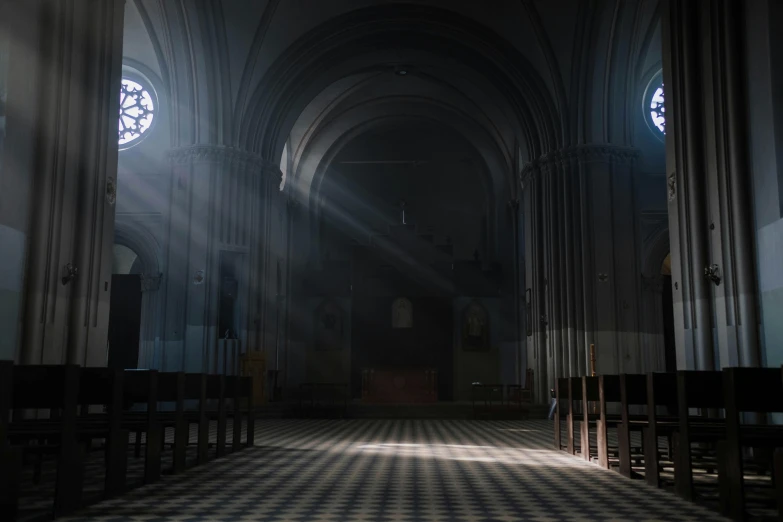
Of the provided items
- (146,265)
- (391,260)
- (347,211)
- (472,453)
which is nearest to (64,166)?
(472,453)

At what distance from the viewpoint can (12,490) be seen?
15.9ft

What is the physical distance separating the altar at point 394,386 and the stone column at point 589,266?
5.47m

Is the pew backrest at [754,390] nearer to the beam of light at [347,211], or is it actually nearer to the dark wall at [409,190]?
the beam of light at [347,211]

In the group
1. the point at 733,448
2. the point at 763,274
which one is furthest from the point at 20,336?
the point at 763,274

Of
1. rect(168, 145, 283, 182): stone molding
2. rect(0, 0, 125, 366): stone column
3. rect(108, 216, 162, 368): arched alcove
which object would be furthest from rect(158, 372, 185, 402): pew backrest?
rect(168, 145, 283, 182): stone molding

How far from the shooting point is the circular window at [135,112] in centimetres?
2277

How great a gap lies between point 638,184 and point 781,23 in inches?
450

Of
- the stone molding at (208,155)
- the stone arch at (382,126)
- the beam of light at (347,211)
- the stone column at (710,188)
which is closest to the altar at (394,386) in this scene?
the stone arch at (382,126)

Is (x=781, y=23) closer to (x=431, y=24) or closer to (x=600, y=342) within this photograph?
(x=600, y=342)

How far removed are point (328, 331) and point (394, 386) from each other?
5391 mm

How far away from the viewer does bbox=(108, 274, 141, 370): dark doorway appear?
24.0 m

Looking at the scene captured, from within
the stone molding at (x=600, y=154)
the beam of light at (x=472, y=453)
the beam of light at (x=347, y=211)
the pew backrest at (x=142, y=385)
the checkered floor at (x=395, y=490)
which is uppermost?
the beam of light at (x=347, y=211)

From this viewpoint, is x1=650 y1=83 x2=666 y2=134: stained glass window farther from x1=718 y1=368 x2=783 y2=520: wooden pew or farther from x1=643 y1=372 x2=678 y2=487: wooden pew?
x1=718 y1=368 x2=783 y2=520: wooden pew

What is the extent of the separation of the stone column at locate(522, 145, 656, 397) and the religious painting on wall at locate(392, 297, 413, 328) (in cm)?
955
